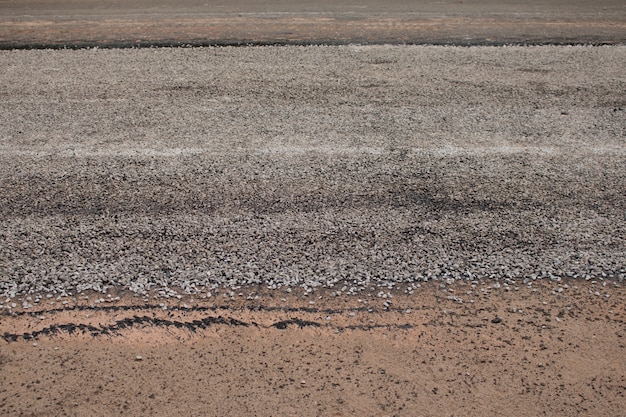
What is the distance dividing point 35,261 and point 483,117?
5.30 meters

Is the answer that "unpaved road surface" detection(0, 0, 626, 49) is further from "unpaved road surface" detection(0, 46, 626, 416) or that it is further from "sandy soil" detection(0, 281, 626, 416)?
"sandy soil" detection(0, 281, 626, 416)

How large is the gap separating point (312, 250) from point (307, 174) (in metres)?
1.29

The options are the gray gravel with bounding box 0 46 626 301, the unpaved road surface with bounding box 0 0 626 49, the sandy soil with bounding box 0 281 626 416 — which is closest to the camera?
the sandy soil with bounding box 0 281 626 416

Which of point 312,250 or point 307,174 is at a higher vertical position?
point 307,174

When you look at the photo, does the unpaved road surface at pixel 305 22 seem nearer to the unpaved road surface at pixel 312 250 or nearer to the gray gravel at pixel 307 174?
the gray gravel at pixel 307 174

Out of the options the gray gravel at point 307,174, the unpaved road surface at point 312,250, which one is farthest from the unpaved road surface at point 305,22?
the unpaved road surface at point 312,250

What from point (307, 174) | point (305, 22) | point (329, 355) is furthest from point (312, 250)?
point (305, 22)

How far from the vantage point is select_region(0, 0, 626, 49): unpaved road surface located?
33.7 feet

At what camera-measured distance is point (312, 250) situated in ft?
14.5

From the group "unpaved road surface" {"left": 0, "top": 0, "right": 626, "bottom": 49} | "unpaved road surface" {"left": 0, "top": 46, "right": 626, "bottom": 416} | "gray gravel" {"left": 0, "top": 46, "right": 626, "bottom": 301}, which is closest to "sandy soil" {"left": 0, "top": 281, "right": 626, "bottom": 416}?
"unpaved road surface" {"left": 0, "top": 46, "right": 626, "bottom": 416}

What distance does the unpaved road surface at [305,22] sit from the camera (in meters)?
10.3

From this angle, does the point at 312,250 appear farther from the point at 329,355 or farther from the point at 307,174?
the point at 307,174

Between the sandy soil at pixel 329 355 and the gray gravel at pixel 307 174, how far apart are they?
25cm

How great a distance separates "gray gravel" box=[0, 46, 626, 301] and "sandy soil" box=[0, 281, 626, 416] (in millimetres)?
253
